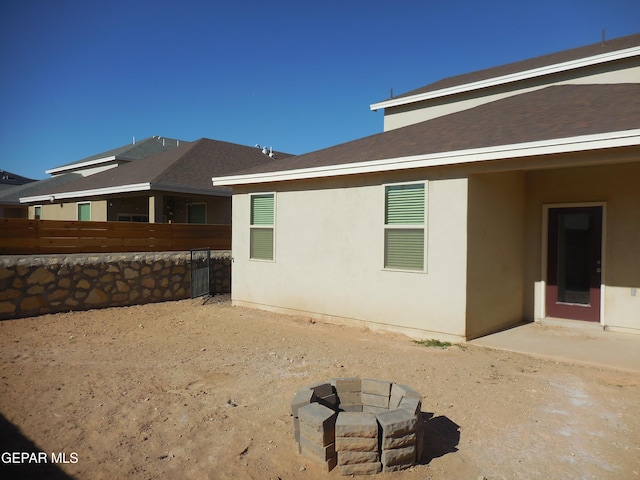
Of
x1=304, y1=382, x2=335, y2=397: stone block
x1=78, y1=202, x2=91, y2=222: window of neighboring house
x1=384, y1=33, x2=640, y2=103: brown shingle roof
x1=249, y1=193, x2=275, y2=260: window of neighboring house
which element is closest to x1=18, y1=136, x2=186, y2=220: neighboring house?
x1=78, y1=202, x2=91, y2=222: window of neighboring house

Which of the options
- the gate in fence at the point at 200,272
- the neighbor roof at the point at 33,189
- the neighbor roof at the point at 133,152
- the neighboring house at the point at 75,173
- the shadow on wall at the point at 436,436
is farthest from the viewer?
the neighbor roof at the point at 33,189

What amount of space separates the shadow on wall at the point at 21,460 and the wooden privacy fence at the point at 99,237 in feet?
21.5

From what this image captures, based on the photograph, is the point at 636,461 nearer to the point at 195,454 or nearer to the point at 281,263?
the point at 195,454

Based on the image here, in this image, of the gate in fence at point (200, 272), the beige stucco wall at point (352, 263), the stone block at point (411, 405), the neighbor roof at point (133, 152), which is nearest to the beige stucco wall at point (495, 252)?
the beige stucco wall at point (352, 263)

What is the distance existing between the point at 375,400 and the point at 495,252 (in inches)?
181

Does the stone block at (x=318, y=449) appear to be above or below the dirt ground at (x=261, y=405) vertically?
above

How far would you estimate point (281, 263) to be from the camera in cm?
962

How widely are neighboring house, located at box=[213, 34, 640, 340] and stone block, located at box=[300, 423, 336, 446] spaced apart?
4153 mm

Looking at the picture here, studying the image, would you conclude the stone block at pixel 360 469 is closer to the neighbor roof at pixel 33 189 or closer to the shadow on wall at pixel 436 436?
the shadow on wall at pixel 436 436

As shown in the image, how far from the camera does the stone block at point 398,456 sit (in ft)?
10.6

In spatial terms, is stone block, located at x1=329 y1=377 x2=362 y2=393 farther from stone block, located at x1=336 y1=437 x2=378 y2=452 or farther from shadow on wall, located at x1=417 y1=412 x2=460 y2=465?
stone block, located at x1=336 y1=437 x2=378 y2=452

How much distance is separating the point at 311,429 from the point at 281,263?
251 inches

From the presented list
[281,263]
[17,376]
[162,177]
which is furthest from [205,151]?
[17,376]

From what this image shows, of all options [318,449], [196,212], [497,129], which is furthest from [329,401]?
[196,212]
